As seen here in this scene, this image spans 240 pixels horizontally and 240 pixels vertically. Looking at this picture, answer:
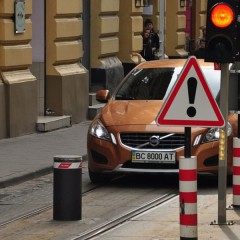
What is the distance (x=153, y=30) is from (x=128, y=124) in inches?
609

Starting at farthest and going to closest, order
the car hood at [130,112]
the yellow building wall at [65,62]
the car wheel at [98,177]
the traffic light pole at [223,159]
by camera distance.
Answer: the yellow building wall at [65,62]
the car wheel at [98,177]
the car hood at [130,112]
the traffic light pole at [223,159]

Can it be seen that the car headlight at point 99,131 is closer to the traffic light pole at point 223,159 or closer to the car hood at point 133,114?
the car hood at point 133,114

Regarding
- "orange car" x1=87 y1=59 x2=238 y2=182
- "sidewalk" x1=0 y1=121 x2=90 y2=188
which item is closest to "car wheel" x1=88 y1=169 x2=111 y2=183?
"orange car" x1=87 y1=59 x2=238 y2=182

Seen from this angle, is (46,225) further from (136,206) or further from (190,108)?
(190,108)

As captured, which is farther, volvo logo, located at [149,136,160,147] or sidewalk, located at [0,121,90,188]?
sidewalk, located at [0,121,90,188]

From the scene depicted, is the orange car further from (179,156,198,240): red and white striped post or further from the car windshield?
(179,156,198,240): red and white striped post

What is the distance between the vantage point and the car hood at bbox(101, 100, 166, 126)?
15.1 meters

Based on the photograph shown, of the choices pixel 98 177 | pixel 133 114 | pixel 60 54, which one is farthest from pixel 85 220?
pixel 60 54

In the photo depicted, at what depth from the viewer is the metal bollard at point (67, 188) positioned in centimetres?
1244

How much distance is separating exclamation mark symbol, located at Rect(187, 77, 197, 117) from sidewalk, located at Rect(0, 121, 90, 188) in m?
5.52

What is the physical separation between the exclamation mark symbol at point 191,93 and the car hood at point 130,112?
16.0 feet

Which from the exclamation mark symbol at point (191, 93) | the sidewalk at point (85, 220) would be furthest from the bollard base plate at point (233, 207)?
the exclamation mark symbol at point (191, 93)

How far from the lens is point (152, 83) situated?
16406 millimetres

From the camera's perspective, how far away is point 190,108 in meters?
10.0
